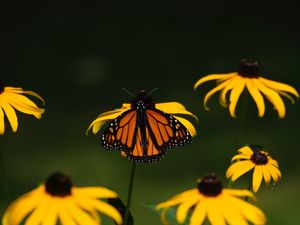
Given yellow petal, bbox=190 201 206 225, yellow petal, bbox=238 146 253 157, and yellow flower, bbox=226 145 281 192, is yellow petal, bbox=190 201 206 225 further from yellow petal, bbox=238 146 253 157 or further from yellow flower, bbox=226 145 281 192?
yellow petal, bbox=238 146 253 157

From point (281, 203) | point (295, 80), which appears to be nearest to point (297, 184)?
point (281, 203)

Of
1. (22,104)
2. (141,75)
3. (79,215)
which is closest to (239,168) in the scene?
(22,104)

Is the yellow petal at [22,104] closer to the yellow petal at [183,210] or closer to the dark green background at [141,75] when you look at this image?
the yellow petal at [183,210]

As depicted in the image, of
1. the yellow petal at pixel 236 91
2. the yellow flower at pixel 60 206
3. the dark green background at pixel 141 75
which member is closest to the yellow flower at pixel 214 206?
the yellow flower at pixel 60 206

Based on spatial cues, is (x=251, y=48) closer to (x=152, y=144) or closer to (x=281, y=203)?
(x=281, y=203)

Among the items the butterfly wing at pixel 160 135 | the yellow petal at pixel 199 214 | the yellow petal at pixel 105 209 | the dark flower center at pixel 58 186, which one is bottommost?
the yellow petal at pixel 199 214

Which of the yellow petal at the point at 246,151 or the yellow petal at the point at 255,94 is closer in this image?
the yellow petal at the point at 255,94

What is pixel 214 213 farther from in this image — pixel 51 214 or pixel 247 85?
pixel 247 85
